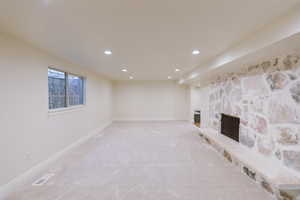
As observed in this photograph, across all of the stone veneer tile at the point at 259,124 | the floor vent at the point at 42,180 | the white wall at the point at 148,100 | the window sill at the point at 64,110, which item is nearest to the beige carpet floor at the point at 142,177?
the floor vent at the point at 42,180

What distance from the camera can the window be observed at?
3.49 metres

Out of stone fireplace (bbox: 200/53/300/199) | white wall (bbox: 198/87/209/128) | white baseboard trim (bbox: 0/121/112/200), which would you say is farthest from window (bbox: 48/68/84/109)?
white wall (bbox: 198/87/209/128)

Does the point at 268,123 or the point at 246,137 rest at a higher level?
the point at 268,123

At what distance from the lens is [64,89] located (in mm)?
4051

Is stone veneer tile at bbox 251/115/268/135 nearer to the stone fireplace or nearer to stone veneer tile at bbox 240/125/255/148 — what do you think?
the stone fireplace

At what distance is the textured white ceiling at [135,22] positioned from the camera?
4.98 feet

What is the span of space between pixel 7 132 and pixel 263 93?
4.27 meters

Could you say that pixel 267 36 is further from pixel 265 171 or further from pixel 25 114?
pixel 25 114

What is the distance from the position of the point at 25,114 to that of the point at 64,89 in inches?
61.7

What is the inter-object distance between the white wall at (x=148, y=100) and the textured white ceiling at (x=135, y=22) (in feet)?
19.0

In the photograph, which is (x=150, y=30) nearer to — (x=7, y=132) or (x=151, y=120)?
(x=7, y=132)

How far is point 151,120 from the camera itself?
8648mm

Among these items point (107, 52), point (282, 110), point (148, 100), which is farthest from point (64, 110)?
point (148, 100)

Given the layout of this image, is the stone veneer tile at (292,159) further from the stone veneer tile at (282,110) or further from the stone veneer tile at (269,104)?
the stone veneer tile at (282,110)
